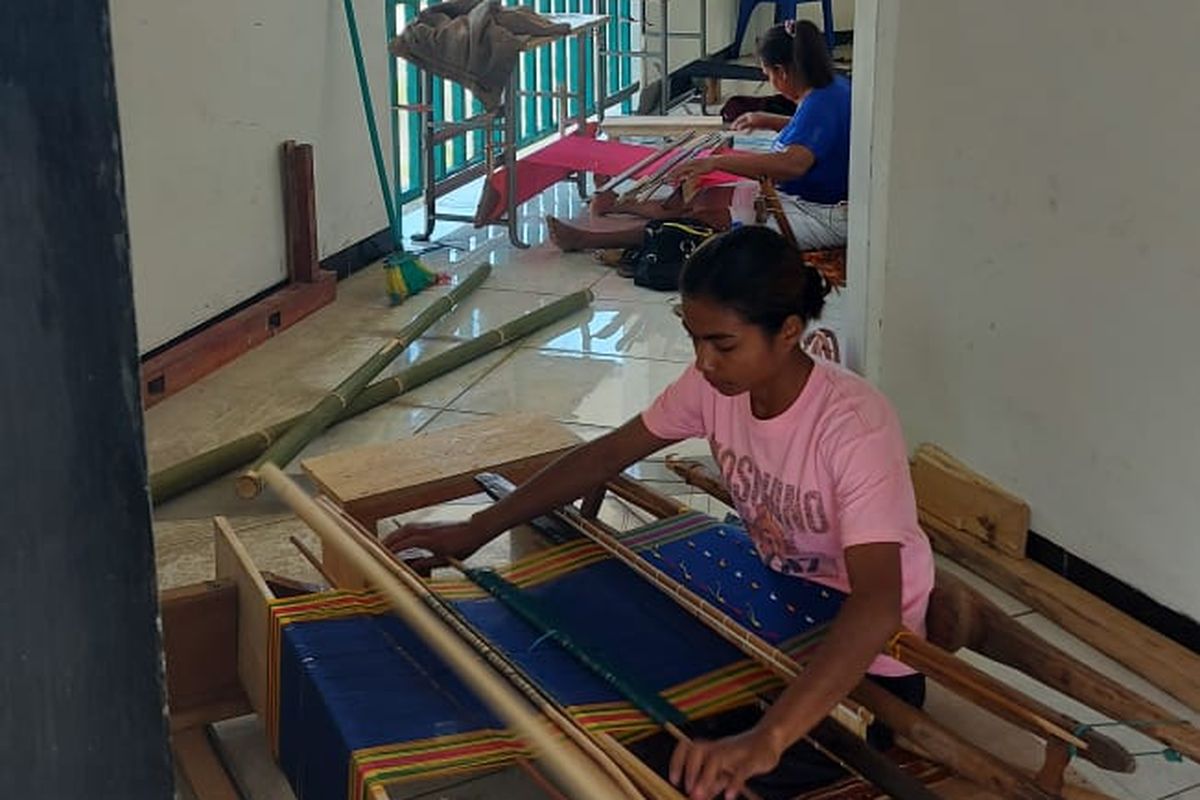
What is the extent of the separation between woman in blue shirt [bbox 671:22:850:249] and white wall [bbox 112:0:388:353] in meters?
1.44

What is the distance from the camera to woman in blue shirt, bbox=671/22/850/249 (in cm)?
414

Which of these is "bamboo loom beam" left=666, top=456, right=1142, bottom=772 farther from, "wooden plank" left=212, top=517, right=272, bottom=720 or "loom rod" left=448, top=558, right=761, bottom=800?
"wooden plank" left=212, top=517, right=272, bottom=720

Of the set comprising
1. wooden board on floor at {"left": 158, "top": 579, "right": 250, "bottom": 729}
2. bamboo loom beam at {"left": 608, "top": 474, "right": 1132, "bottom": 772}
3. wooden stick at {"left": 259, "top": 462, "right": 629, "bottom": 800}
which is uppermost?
wooden stick at {"left": 259, "top": 462, "right": 629, "bottom": 800}

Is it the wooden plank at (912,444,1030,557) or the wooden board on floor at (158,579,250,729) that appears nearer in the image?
the wooden board on floor at (158,579,250,729)

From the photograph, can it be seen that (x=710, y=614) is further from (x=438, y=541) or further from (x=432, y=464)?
(x=432, y=464)

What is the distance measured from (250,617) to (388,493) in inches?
16.7

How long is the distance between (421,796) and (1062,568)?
133 cm

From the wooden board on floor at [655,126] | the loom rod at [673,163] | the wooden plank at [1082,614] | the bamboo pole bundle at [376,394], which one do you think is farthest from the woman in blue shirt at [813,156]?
the wooden board on floor at [655,126]

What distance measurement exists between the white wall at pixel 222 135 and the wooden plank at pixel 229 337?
0.06m

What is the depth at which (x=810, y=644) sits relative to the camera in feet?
6.35

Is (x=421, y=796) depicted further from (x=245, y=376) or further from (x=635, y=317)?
(x=635, y=317)

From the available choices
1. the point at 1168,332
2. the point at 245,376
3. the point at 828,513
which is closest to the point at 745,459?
the point at 828,513

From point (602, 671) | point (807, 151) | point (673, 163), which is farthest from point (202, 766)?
point (673, 163)

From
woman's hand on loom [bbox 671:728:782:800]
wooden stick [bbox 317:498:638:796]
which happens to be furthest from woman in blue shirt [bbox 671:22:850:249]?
woman's hand on loom [bbox 671:728:782:800]
